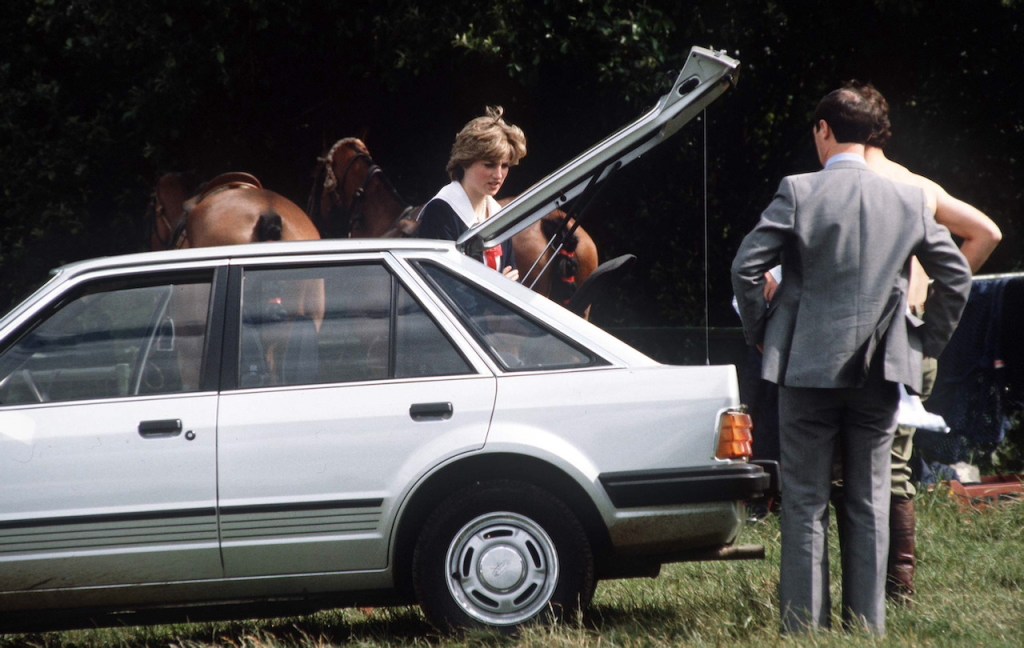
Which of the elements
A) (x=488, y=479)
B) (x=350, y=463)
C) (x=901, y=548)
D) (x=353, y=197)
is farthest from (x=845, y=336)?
(x=353, y=197)

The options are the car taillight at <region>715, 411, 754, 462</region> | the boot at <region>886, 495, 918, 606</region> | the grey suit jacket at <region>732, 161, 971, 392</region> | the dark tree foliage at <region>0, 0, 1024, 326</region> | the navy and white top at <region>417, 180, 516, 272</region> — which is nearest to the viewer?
the grey suit jacket at <region>732, 161, 971, 392</region>

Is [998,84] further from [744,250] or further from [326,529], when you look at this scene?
[326,529]

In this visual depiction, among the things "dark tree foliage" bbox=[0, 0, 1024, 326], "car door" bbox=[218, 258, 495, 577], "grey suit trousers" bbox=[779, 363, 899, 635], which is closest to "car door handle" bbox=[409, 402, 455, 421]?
"car door" bbox=[218, 258, 495, 577]

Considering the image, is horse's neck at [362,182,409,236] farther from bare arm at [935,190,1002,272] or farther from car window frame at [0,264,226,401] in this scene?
bare arm at [935,190,1002,272]

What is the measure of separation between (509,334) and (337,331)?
633mm

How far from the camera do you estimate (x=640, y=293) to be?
450 inches

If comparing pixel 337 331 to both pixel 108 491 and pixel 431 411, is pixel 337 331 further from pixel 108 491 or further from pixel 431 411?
pixel 108 491

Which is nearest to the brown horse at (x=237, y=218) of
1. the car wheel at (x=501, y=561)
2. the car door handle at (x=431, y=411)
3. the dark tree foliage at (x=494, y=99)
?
the dark tree foliage at (x=494, y=99)

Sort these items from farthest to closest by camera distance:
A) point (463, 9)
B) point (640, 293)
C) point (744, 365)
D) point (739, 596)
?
point (640, 293) → point (463, 9) → point (744, 365) → point (739, 596)

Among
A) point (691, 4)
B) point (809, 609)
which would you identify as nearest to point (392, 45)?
point (691, 4)

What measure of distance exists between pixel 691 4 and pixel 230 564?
22.3ft

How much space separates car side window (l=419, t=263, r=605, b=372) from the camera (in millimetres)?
4844

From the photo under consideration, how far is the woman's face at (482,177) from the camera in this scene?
6285mm

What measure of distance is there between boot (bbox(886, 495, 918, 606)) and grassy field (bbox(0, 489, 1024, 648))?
126mm
